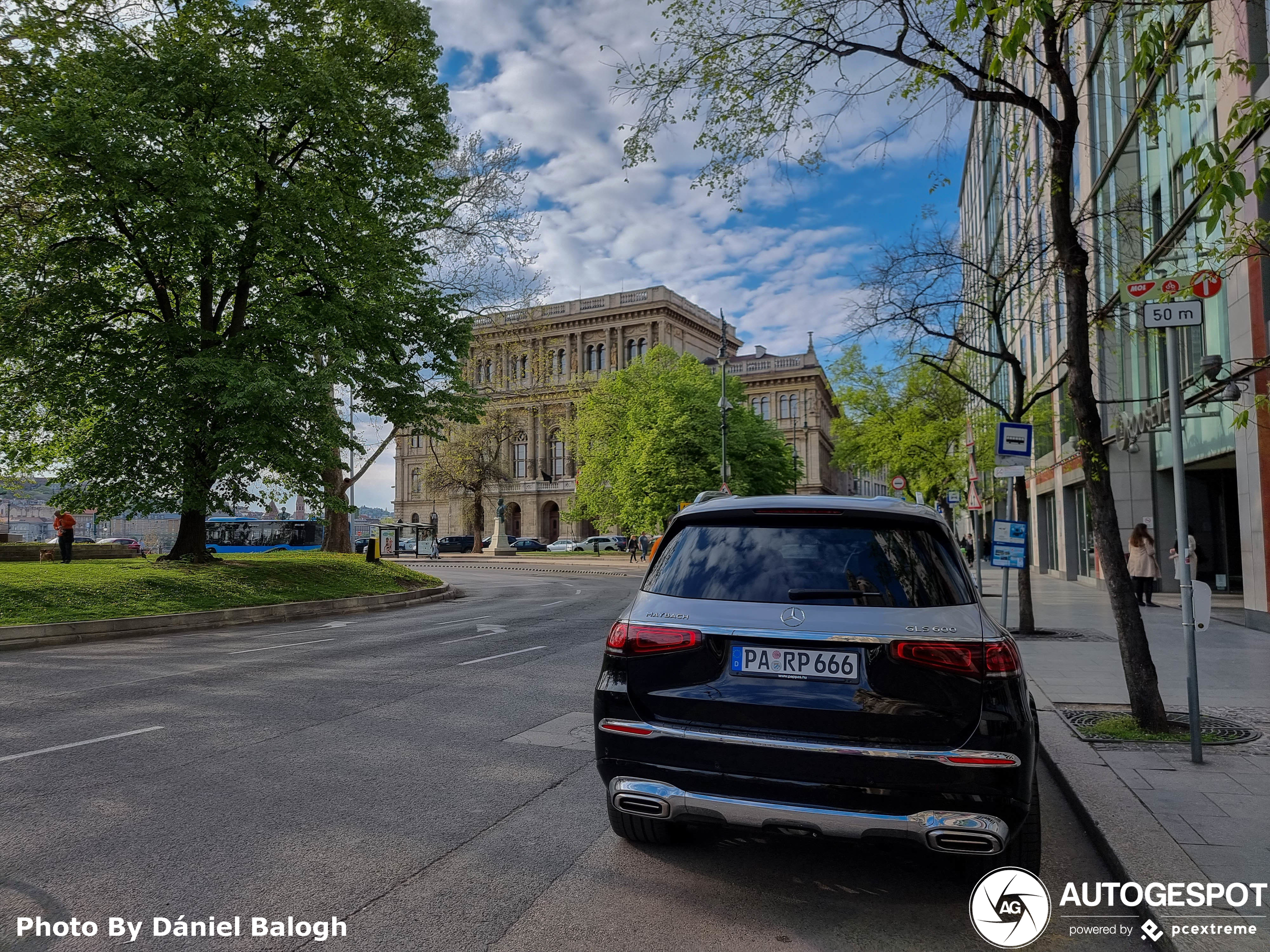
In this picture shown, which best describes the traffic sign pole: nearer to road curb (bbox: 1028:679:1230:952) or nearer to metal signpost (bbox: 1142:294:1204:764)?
metal signpost (bbox: 1142:294:1204:764)

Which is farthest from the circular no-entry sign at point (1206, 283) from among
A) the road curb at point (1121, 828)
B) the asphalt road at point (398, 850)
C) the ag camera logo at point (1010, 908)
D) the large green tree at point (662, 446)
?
the large green tree at point (662, 446)

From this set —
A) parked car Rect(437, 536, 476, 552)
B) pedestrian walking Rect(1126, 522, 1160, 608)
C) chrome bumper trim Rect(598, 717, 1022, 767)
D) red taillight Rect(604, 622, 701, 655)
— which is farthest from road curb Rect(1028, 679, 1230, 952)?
parked car Rect(437, 536, 476, 552)

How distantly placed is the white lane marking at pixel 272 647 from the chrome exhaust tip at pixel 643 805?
917 centimetres

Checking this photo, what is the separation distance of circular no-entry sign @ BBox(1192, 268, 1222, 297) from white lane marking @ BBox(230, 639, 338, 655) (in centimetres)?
1095

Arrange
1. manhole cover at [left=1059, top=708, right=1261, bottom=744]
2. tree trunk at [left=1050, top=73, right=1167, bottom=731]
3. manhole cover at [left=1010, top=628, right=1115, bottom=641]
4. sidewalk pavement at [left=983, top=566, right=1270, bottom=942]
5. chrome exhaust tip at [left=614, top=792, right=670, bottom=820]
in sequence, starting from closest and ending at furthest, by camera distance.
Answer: chrome exhaust tip at [left=614, top=792, right=670, bottom=820] < sidewalk pavement at [left=983, top=566, right=1270, bottom=942] < manhole cover at [left=1059, top=708, right=1261, bottom=744] < tree trunk at [left=1050, top=73, right=1167, bottom=731] < manhole cover at [left=1010, top=628, right=1115, bottom=641]

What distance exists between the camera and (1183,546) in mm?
5742

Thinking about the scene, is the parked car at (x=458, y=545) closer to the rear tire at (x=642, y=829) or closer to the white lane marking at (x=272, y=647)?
the white lane marking at (x=272, y=647)

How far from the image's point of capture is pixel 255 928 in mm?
3240

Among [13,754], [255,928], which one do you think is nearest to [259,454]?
[13,754]

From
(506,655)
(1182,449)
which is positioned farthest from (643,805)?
(506,655)

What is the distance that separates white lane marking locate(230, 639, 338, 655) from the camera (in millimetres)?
11430

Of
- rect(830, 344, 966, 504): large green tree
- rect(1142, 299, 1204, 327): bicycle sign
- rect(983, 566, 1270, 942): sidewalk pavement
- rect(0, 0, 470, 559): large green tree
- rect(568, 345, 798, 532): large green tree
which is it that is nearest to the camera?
rect(983, 566, 1270, 942): sidewalk pavement

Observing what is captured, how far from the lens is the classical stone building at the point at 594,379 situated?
8819 centimetres

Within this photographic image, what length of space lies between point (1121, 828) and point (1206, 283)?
3.86m
